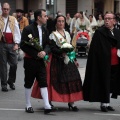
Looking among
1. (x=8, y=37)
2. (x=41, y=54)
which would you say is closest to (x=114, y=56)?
(x=41, y=54)

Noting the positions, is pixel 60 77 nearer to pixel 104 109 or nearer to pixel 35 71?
pixel 35 71

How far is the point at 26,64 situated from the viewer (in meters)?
7.78

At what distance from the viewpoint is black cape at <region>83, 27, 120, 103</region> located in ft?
26.0

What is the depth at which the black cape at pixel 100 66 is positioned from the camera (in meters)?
7.92

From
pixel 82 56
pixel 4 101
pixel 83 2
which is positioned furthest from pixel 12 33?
pixel 83 2

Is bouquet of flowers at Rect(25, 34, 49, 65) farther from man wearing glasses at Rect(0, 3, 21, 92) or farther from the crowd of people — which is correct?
man wearing glasses at Rect(0, 3, 21, 92)

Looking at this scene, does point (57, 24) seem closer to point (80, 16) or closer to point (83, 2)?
point (80, 16)

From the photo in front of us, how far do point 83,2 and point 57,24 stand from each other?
2600 centimetres

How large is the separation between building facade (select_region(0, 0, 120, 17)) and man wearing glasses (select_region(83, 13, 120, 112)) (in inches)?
741

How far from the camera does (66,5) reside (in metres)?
33.2

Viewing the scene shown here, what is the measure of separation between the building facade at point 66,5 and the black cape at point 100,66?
1884cm

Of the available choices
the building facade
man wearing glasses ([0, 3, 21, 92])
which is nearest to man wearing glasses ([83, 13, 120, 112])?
man wearing glasses ([0, 3, 21, 92])

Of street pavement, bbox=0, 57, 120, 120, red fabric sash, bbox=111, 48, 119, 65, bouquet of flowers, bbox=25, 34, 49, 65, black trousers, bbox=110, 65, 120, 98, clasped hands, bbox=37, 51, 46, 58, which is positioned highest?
bouquet of flowers, bbox=25, 34, 49, 65

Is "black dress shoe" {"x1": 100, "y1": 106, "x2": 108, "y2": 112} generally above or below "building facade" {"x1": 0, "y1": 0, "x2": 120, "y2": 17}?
below
